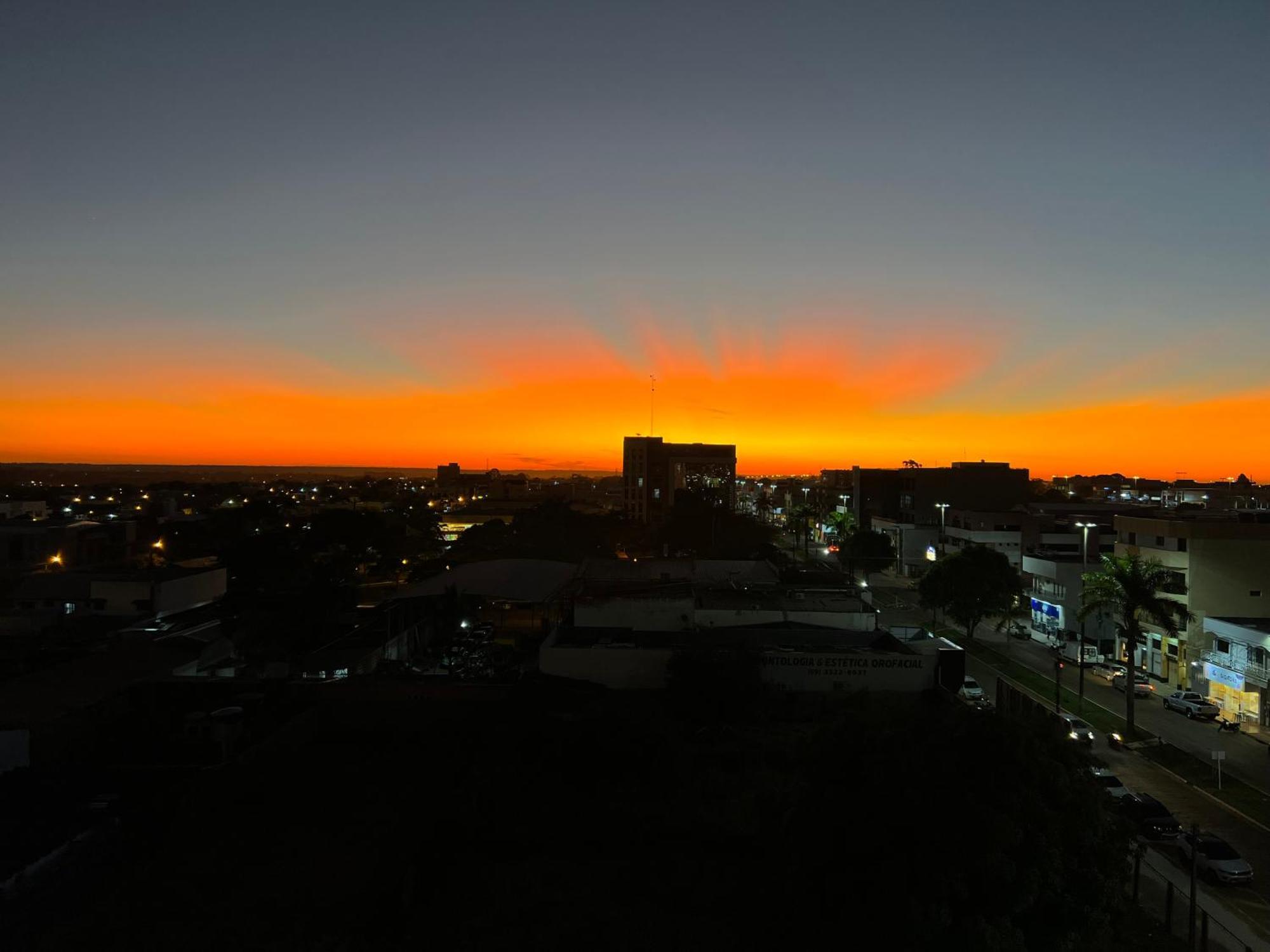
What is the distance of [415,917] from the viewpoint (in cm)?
1426

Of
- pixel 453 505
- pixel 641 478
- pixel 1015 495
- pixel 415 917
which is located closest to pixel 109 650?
pixel 415 917

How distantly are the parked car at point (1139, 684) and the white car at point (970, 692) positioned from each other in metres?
5.89

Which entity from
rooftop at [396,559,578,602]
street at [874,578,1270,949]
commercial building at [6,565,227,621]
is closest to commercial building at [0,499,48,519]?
commercial building at [6,565,227,621]

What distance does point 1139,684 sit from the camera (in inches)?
1148

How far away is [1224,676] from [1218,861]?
15062mm

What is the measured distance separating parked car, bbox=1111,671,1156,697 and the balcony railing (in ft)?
6.82

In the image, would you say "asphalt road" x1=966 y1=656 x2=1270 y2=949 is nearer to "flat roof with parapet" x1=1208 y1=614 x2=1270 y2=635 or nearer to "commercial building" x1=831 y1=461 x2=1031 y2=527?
"flat roof with parapet" x1=1208 y1=614 x2=1270 y2=635

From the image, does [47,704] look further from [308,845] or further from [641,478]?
[641,478]

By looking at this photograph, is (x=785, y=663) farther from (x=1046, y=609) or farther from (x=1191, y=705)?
(x=1046, y=609)

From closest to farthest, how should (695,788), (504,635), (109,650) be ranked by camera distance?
(695,788)
(109,650)
(504,635)

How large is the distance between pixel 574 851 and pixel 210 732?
572 inches

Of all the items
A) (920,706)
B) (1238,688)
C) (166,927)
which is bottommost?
(166,927)

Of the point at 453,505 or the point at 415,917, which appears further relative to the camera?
the point at 453,505

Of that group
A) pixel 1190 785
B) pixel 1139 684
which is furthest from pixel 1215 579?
pixel 1190 785
